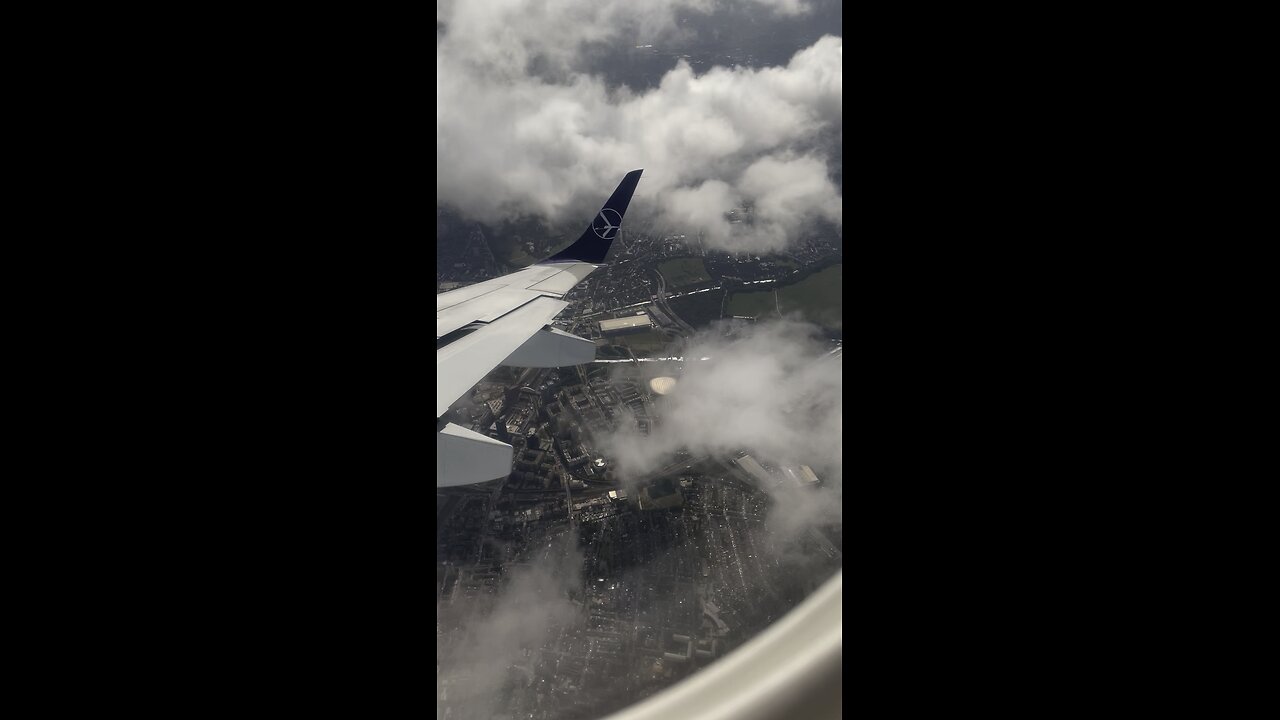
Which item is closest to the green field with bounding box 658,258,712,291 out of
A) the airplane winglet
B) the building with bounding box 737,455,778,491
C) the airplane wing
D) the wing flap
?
the building with bounding box 737,455,778,491

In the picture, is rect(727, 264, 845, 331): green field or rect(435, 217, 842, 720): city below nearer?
rect(435, 217, 842, 720): city below

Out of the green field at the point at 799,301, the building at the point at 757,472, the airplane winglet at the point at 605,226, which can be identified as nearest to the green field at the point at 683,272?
the green field at the point at 799,301

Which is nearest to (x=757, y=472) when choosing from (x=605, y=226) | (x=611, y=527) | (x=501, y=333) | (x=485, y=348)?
(x=611, y=527)

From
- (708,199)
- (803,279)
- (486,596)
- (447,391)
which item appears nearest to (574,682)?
(486,596)

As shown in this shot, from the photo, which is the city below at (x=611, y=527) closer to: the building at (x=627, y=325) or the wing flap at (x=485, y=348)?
the building at (x=627, y=325)

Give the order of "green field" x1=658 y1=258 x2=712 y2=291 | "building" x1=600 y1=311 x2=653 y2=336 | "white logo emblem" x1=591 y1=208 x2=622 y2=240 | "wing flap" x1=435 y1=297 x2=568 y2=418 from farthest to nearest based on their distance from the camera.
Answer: "green field" x1=658 y1=258 x2=712 y2=291 < "building" x1=600 y1=311 x2=653 y2=336 < "white logo emblem" x1=591 y1=208 x2=622 y2=240 < "wing flap" x1=435 y1=297 x2=568 y2=418

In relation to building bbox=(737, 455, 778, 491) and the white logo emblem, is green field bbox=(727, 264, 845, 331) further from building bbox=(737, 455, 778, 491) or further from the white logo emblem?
the white logo emblem
